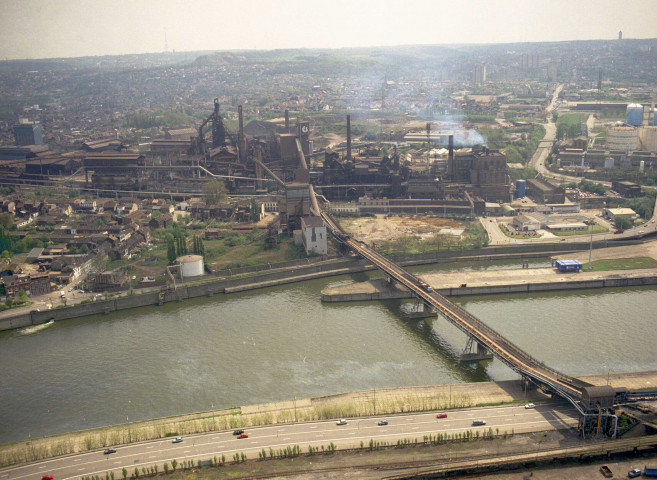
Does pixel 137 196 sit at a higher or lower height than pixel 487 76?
lower

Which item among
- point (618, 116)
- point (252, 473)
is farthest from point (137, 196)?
point (618, 116)

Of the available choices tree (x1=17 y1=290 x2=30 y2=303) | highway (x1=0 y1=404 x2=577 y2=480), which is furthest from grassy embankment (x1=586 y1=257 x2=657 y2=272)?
tree (x1=17 y1=290 x2=30 y2=303)

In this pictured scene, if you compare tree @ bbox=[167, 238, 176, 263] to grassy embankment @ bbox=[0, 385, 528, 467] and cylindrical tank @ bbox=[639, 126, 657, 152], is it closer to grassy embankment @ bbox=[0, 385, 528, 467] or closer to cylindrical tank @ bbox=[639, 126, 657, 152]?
grassy embankment @ bbox=[0, 385, 528, 467]

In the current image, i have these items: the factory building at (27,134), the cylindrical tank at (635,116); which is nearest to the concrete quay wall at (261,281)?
the cylindrical tank at (635,116)

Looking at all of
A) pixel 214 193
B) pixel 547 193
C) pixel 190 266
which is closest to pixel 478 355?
pixel 190 266

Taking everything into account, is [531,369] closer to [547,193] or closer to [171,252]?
[171,252]

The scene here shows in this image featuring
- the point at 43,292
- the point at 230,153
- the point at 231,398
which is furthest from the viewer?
the point at 230,153

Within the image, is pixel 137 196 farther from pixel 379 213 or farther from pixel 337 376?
pixel 337 376

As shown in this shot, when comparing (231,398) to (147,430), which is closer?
(147,430)
